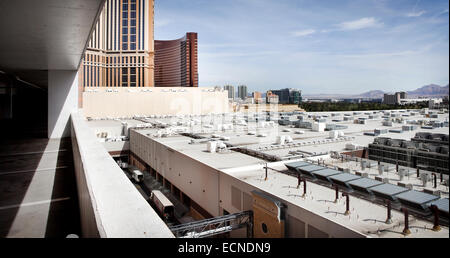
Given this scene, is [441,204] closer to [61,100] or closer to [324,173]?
[324,173]

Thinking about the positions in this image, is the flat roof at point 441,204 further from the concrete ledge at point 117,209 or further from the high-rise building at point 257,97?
the high-rise building at point 257,97


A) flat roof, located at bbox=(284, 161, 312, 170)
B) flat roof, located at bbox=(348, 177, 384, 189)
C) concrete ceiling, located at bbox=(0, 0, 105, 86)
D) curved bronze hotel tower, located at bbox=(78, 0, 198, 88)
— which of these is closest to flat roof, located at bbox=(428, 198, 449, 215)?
flat roof, located at bbox=(348, 177, 384, 189)

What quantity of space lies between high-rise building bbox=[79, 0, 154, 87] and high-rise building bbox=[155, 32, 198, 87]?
31.1 metres

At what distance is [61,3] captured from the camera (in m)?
2.57

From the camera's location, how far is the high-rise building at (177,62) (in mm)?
79000

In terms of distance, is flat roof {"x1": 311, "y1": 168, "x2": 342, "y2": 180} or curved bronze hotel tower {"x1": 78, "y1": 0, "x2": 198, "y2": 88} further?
curved bronze hotel tower {"x1": 78, "y1": 0, "x2": 198, "y2": 88}

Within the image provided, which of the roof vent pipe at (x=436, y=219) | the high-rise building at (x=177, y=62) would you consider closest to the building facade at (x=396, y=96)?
the roof vent pipe at (x=436, y=219)

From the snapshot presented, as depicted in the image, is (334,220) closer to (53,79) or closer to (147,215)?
(147,215)

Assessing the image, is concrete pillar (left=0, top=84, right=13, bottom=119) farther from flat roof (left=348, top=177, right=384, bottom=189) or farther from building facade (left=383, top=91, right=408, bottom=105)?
building facade (left=383, top=91, right=408, bottom=105)

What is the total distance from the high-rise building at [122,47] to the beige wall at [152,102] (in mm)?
17004

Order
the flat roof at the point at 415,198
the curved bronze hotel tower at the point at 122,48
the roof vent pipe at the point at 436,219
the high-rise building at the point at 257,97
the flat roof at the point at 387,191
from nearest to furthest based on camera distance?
the roof vent pipe at the point at 436,219 < the flat roof at the point at 415,198 < the flat roof at the point at 387,191 < the high-rise building at the point at 257,97 < the curved bronze hotel tower at the point at 122,48

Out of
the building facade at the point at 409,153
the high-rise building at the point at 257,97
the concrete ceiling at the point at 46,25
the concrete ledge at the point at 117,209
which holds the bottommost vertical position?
the building facade at the point at 409,153

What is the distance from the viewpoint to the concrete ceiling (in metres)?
2.64

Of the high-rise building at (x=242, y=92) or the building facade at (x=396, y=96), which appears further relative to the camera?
the high-rise building at (x=242, y=92)
